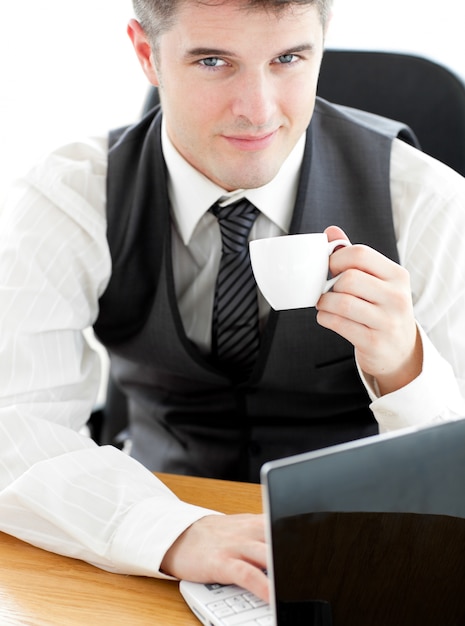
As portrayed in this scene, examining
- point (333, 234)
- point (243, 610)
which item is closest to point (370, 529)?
point (243, 610)

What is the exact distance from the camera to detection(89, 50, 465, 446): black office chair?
5.11 ft

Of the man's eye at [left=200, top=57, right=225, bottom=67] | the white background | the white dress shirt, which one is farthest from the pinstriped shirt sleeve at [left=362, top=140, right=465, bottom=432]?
the white background

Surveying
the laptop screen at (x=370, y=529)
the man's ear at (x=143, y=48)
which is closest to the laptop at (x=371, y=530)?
the laptop screen at (x=370, y=529)

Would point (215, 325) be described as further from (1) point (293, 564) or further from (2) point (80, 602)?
(1) point (293, 564)

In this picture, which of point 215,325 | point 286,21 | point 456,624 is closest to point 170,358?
point 215,325

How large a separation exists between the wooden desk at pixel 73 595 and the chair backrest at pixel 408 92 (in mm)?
927

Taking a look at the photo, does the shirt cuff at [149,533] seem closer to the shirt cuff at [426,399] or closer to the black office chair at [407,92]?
the shirt cuff at [426,399]

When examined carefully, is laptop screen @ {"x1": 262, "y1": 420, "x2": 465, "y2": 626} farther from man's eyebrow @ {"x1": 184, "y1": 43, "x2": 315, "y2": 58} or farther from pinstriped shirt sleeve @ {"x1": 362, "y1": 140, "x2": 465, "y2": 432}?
man's eyebrow @ {"x1": 184, "y1": 43, "x2": 315, "y2": 58}

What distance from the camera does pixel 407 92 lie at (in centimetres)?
160

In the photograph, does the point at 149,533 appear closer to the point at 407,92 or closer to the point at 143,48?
the point at 143,48

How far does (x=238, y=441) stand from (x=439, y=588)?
769 millimetres

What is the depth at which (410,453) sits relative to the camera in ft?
2.38

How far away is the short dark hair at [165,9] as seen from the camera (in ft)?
3.83

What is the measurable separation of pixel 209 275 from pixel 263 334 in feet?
0.49
